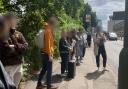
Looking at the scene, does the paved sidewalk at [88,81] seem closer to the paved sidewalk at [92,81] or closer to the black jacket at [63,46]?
the paved sidewalk at [92,81]

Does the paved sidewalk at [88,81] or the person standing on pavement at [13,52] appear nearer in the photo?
the person standing on pavement at [13,52]

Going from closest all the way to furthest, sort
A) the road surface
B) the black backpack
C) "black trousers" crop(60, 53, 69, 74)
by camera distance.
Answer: the black backpack < "black trousers" crop(60, 53, 69, 74) < the road surface

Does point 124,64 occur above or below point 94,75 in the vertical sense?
above

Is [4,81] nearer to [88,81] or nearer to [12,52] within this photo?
[12,52]

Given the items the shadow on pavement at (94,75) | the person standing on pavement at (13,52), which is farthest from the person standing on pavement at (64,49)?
the person standing on pavement at (13,52)

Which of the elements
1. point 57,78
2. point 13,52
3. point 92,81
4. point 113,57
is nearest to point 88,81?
point 92,81

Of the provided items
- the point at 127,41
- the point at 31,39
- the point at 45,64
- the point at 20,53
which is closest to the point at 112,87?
the point at 45,64

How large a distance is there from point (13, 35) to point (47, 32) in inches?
83.6

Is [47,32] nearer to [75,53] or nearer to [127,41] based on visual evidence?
[127,41]

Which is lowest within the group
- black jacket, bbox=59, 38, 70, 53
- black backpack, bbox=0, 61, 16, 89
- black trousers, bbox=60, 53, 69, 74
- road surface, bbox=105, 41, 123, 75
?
road surface, bbox=105, 41, 123, 75

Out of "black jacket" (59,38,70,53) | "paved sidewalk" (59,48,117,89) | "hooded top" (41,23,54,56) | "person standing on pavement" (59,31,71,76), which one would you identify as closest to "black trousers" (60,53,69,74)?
"person standing on pavement" (59,31,71,76)

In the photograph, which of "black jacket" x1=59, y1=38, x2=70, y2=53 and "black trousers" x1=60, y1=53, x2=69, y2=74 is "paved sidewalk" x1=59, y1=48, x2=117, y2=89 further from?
"black jacket" x1=59, y1=38, x2=70, y2=53

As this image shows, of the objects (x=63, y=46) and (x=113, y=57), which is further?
(x=113, y=57)

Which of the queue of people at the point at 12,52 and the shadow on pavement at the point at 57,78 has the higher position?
the queue of people at the point at 12,52
